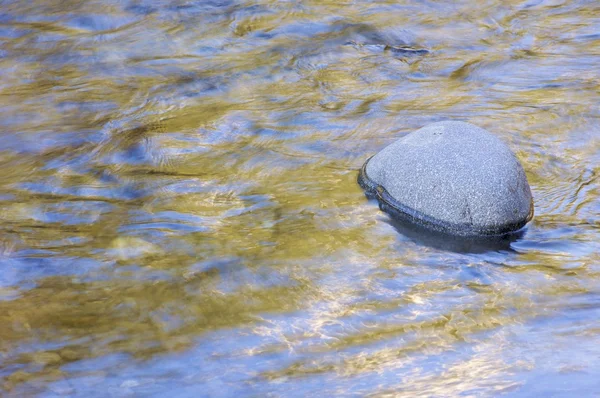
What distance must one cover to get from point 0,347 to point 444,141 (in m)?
3.09

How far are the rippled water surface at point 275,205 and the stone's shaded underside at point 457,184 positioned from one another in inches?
7.4

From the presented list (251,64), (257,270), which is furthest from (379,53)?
(257,270)

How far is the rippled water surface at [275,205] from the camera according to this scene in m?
4.03

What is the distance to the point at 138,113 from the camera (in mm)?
6926

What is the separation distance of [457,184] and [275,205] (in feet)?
4.18

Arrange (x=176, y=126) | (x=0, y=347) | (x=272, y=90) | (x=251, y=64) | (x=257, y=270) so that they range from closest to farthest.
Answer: (x=0, y=347) < (x=257, y=270) < (x=176, y=126) < (x=272, y=90) < (x=251, y=64)

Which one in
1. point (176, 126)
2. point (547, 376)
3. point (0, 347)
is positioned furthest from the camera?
point (176, 126)

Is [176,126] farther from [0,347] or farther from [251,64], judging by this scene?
[0,347]

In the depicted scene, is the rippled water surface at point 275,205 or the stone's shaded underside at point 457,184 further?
the stone's shaded underside at point 457,184

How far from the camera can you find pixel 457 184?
5109 millimetres

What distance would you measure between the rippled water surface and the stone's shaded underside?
19 cm

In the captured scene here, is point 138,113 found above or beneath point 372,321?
above

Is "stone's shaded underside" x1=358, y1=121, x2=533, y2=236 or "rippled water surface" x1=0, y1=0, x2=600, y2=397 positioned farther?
"stone's shaded underside" x1=358, y1=121, x2=533, y2=236

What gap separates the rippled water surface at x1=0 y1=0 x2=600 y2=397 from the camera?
159 inches
